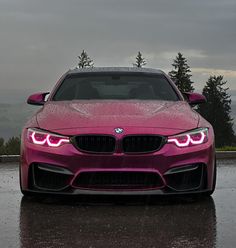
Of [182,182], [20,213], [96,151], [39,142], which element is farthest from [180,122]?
[20,213]

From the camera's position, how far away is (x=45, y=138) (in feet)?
16.0

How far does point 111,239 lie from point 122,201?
1206 millimetres

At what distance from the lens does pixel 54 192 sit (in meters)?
4.88

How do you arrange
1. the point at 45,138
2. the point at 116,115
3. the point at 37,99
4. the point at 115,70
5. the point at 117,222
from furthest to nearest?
1. the point at 115,70
2. the point at 37,99
3. the point at 116,115
4. the point at 45,138
5. the point at 117,222

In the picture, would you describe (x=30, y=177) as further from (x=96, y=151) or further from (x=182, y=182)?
(x=182, y=182)

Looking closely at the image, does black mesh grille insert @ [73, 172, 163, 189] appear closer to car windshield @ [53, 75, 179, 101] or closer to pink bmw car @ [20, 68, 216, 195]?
pink bmw car @ [20, 68, 216, 195]

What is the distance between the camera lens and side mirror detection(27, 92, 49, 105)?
651 centimetres

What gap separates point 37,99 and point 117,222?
2.62 m

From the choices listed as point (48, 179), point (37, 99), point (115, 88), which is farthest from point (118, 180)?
point (37, 99)

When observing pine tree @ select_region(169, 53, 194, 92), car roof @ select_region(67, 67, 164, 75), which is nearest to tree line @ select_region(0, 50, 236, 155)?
pine tree @ select_region(169, 53, 194, 92)

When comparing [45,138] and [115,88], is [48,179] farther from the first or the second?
[115,88]

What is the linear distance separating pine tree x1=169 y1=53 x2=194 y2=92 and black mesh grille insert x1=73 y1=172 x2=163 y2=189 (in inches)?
3132

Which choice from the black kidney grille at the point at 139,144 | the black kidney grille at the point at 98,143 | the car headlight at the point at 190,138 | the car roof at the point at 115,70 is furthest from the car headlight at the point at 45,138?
the car roof at the point at 115,70

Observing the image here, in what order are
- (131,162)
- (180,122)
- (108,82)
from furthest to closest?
(108,82) < (180,122) < (131,162)
